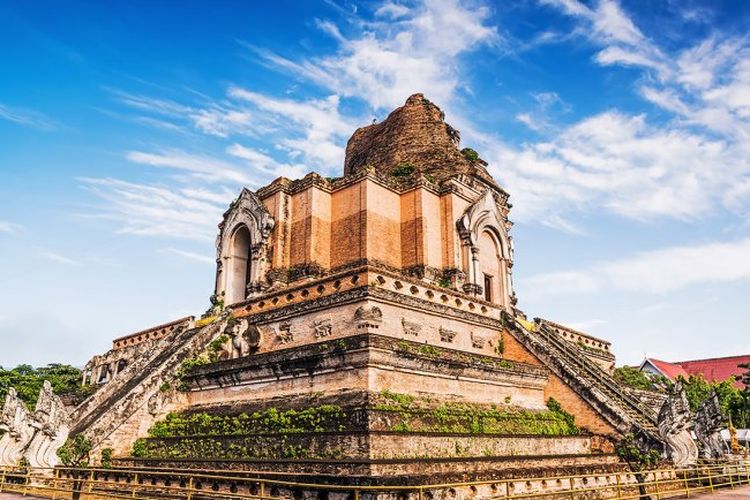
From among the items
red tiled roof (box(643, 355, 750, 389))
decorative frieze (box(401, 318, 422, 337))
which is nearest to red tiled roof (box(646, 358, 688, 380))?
red tiled roof (box(643, 355, 750, 389))

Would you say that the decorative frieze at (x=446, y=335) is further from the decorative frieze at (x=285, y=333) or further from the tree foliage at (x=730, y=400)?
the tree foliage at (x=730, y=400)

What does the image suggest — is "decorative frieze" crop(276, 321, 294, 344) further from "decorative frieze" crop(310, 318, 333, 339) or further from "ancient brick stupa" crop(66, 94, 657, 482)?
"decorative frieze" crop(310, 318, 333, 339)

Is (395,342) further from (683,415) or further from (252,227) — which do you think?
(252,227)

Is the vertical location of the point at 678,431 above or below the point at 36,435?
below

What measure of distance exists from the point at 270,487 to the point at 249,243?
14.2 metres

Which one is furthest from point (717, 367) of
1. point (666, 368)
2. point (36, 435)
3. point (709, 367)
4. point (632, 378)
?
point (36, 435)

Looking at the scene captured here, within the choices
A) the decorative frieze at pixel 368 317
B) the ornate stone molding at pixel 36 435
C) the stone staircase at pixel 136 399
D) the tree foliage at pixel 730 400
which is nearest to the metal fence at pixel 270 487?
the ornate stone molding at pixel 36 435

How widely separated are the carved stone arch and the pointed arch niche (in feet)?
23.9

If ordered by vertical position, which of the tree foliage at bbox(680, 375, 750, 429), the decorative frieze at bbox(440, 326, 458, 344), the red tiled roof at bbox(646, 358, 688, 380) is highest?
the red tiled roof at bbox(646, 358, 688, 380)

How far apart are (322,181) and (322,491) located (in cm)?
1409

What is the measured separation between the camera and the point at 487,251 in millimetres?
23875

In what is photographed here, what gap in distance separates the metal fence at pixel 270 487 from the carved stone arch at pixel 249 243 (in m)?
9.34

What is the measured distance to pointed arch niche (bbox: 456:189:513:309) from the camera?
22.1 meters

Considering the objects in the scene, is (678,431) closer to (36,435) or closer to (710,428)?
(710,428)
